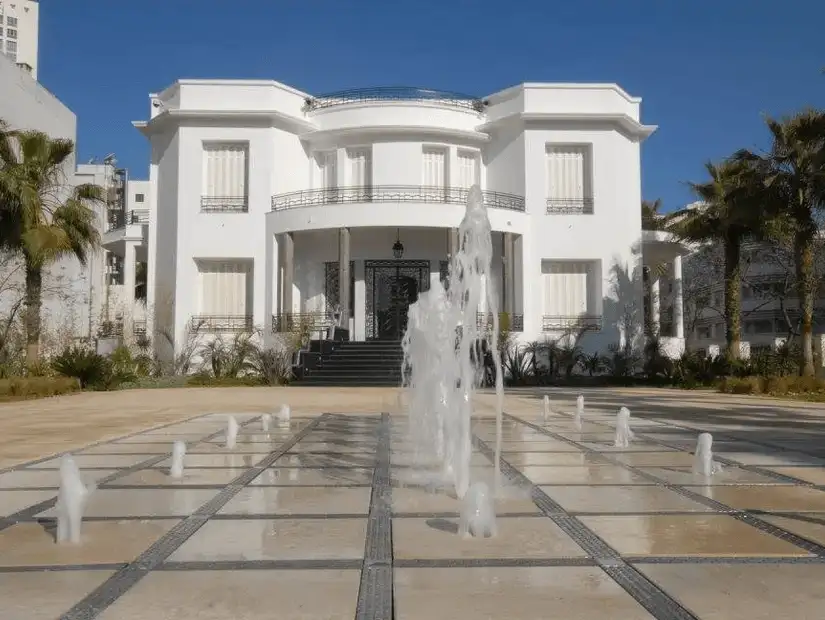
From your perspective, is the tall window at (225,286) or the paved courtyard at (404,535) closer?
the paved courtyard at (404,535)

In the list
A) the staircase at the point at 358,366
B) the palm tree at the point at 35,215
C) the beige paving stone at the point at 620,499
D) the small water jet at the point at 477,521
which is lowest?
the beige paving stone at the point at 620,499

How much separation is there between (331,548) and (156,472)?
3114 millimetres

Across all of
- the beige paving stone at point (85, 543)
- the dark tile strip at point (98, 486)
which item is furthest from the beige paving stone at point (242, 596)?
the dark tile strip at point (98, 486)

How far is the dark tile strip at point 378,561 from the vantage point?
3201 mm

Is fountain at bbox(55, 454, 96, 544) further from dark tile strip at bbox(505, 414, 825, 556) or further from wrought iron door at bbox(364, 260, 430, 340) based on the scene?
wrought iron door at bbox(364, 260, 430, 340)

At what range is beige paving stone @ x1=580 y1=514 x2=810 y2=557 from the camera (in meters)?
4.07

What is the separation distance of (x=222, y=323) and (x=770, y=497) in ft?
72.5

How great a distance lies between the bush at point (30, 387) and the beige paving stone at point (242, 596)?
15.5m

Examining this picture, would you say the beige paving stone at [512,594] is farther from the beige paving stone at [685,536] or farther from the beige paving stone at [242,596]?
the beige paving stone at [685,536]

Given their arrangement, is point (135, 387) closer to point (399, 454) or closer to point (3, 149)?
point (3, 149)

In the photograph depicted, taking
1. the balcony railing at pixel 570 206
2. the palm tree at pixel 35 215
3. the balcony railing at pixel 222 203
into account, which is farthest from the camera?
the balcony railing at pixel 570 206

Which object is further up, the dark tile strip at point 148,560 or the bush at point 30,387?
the bush at point 30,387

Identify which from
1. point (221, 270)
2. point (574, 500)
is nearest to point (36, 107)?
point (221, 270)

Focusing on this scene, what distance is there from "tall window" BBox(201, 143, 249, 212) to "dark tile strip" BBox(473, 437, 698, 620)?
856 inches
